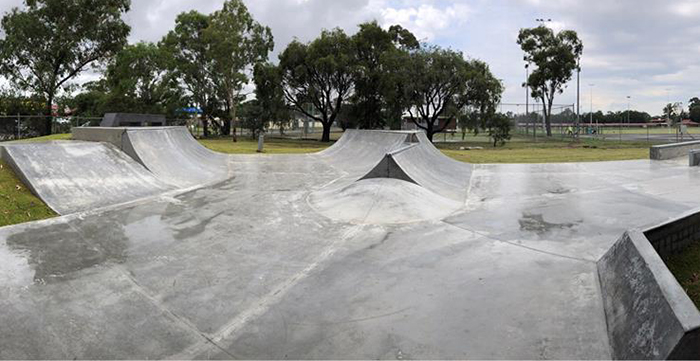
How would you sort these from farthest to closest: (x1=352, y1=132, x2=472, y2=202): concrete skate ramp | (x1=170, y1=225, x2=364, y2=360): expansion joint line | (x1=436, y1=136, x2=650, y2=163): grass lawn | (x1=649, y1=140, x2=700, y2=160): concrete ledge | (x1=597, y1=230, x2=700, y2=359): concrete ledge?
(x1=436, y1=136, x2=650, y2=163): grass lawn, (x1=649, y1=140, x2=700, y2=160): concrete ledge, (x1=352, y1=132, x2=472, y2=202): concrete skate ramp, (x1=170, y1=225, x2=364, y2=360): expansion joint line, (x1=597, y1=230, x2=700, y2=359): concrete ledge

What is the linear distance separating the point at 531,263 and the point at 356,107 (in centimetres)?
3105

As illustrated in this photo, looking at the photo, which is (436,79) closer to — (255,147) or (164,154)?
(255,147)

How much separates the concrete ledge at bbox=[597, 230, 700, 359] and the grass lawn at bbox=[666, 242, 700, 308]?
682 mm

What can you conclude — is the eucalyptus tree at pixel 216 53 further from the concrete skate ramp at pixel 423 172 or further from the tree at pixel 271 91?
the concrete skate ramp at pixel 423 172

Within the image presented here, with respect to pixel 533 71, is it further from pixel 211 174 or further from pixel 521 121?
pixel 211 174

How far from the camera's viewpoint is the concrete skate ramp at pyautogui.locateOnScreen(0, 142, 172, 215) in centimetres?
867

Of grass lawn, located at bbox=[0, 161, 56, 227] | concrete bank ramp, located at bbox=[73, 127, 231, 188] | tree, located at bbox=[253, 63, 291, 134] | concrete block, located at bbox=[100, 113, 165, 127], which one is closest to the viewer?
grass lawn, located at bbox=[0, 161, 56, 227]

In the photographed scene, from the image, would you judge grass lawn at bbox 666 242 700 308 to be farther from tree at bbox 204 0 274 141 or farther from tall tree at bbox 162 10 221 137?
tall tree at bbox 162 10 221 137

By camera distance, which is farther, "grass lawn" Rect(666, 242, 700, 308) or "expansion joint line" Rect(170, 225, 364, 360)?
"grass lawn" Rect(666, 242, 700, 308)

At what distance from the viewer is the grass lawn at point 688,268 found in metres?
4.37

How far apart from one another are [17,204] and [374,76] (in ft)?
91.2

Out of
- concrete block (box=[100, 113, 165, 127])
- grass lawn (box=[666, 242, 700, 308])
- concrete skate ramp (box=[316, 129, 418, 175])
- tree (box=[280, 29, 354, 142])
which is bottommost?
grass lawn (box=[666, 242, 700, 308])

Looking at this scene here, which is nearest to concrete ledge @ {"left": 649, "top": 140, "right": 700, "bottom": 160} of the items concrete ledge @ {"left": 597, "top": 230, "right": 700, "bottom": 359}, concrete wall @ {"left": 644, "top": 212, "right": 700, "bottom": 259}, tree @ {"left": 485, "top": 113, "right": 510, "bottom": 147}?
tree @ {"left": 485, "top": 113, "right": 510, "bottom": 147}

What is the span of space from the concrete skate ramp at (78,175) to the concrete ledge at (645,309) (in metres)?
8.13
